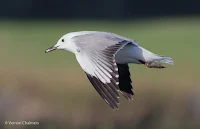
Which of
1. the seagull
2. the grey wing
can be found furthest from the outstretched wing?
the grey wing

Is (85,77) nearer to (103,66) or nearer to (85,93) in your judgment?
(85,93)

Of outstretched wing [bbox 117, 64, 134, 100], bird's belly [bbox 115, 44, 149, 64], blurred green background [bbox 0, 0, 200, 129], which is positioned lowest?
blurred green background [bbox 0, 0, 200, 129]

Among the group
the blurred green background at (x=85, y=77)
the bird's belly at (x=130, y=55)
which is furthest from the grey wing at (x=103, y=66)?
the blurred green background at (x=85, y=77)

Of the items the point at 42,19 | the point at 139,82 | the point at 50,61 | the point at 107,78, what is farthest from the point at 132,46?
the point at 42,19

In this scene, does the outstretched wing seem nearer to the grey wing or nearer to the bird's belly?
the bird's belly

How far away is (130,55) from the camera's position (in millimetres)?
6973

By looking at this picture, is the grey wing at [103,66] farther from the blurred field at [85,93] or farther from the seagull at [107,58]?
the blurred field at [85,93]

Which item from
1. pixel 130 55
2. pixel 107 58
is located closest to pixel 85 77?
pixel 130 55

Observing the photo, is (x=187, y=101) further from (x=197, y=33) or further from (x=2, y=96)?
(x=197, y=33)

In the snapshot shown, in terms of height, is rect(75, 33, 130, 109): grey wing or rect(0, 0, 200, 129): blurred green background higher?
rect(75, 33, 130, 109): grey wing

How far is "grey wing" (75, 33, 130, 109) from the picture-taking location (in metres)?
6.25

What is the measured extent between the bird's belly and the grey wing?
0.35 metres

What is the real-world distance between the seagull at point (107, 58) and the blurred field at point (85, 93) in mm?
1057

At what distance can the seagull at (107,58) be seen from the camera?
6262mm
